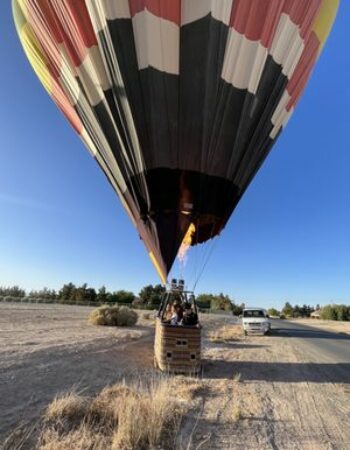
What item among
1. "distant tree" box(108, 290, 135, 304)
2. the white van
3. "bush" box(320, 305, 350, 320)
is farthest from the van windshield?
"bush" box(320, 305, 350, 320)

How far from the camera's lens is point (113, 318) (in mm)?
23844

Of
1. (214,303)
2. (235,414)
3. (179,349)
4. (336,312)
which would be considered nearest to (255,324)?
(179,349)

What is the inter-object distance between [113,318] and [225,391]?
16.8 meters

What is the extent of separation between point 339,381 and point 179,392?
4.85m

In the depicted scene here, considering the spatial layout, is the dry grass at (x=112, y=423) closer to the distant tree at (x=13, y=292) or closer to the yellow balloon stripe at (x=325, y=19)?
the yellow balloon stripe at (x=325, y=19)

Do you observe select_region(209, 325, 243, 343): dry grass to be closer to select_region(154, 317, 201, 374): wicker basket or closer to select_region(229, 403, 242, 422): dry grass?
select_region(154, 317, 201, 374): wicker basket

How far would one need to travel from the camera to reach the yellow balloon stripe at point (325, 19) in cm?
1072

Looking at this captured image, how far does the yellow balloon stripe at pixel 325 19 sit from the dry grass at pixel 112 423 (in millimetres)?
10047

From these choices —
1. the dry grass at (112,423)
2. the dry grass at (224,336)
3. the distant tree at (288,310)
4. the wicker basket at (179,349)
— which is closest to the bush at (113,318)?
the dry grass at (224,336)

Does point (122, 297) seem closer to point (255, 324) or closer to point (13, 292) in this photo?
point (13, 292)

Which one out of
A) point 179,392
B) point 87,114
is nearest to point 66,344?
point 179,392

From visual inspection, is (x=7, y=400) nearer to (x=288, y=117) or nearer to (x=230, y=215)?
(x=230, y=215)

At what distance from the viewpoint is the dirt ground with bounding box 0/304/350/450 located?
528cm

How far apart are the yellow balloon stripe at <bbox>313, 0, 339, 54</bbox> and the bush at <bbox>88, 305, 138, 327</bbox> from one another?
1764 centimetres
